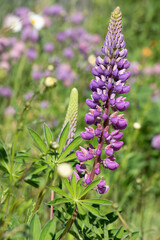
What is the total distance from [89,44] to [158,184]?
204cm

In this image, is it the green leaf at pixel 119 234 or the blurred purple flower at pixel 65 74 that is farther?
the blurred purple flower at pixel 65 74

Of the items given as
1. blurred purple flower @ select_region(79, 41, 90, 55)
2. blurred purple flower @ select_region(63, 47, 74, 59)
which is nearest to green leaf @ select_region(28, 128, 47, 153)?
blurred purple flower @ select_region(79, 41, 90, 55)

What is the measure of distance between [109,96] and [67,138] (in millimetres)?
229

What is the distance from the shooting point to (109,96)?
111 centimetres

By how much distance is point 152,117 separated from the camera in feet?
10.7

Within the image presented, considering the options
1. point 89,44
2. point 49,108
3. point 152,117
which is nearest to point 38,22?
point 89,44

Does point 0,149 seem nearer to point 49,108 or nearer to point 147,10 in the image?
point 49,108

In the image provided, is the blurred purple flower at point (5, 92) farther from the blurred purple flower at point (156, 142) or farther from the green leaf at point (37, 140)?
the green leaf at point (37, 140)

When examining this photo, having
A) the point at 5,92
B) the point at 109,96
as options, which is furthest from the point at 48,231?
the point at 5,92

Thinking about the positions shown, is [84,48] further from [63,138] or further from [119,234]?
[119,234]

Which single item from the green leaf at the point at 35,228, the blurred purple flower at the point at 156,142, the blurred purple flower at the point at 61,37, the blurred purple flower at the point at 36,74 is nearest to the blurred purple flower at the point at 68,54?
the blurred purple flower at the point at 61,37

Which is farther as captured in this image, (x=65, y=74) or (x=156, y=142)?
(x=65, y=74)

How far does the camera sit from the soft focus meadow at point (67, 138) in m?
1.08

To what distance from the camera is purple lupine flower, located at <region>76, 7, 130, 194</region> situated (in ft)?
3.52
